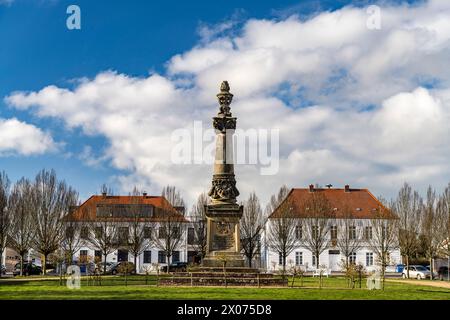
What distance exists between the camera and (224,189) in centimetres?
3309

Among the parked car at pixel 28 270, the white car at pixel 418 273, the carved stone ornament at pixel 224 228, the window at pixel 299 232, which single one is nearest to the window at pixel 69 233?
the parked car at pixel 28 270

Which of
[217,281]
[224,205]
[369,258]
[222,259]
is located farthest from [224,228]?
[369,258]

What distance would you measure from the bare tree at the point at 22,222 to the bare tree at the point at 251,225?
22788 mm

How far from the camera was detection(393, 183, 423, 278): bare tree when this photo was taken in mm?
57066

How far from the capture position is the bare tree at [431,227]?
54.2 metres

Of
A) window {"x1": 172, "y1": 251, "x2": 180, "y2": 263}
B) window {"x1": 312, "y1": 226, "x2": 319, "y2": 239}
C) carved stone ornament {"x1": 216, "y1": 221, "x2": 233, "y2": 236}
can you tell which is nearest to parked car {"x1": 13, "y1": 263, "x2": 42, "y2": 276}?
window {"x1": 172, "y1": 251, "x2": 180, "y2": 263}

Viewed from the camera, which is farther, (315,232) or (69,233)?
(315,232)

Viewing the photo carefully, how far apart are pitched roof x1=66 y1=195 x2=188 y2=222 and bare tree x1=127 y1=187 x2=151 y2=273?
255 mm

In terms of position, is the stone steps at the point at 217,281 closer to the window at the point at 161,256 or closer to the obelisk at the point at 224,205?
the obelisk at the point at 224,205

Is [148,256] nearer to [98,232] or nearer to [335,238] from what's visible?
[98,232]

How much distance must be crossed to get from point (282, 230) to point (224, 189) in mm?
31496

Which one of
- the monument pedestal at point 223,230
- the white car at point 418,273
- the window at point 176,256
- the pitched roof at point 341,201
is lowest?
the white car at point 418,273
